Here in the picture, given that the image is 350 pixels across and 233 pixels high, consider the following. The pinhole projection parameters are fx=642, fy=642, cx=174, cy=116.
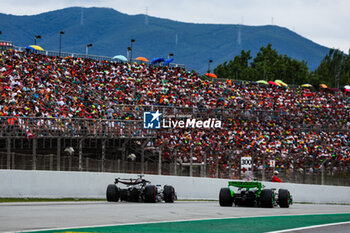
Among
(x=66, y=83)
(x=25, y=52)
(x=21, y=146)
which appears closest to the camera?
(x=21, y=146)

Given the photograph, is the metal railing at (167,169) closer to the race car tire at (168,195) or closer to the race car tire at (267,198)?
the race car tire at (267,198)

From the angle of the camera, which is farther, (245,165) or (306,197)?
(306,197)

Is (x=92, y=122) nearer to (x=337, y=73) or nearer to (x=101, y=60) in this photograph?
(x=101, y=60)

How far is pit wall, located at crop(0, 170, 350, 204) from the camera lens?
69.2 feet

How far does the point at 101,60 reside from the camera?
4462 cm

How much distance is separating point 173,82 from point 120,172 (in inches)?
875

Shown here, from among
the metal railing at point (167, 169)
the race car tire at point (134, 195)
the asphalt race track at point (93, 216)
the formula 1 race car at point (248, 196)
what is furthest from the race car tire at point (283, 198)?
the race car tire at point (134, 195)

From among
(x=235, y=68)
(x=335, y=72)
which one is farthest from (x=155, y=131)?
(x=335, y=72)

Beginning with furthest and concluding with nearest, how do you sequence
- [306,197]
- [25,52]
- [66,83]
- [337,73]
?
[337,73]
[25,52]
[66,83]
[306,197]

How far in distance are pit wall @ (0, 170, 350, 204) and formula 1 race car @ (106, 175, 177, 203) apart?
3.13 metres

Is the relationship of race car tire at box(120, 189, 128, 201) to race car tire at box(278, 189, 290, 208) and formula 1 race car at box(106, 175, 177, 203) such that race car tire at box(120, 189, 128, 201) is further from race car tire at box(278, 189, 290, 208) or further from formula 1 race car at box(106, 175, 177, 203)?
race car tire at box(278, 189, 290, 208)

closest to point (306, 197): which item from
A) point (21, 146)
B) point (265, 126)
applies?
point (21, 146)

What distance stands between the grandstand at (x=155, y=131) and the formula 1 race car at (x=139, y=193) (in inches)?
140

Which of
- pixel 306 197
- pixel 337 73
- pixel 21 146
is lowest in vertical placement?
pixel 306 197
